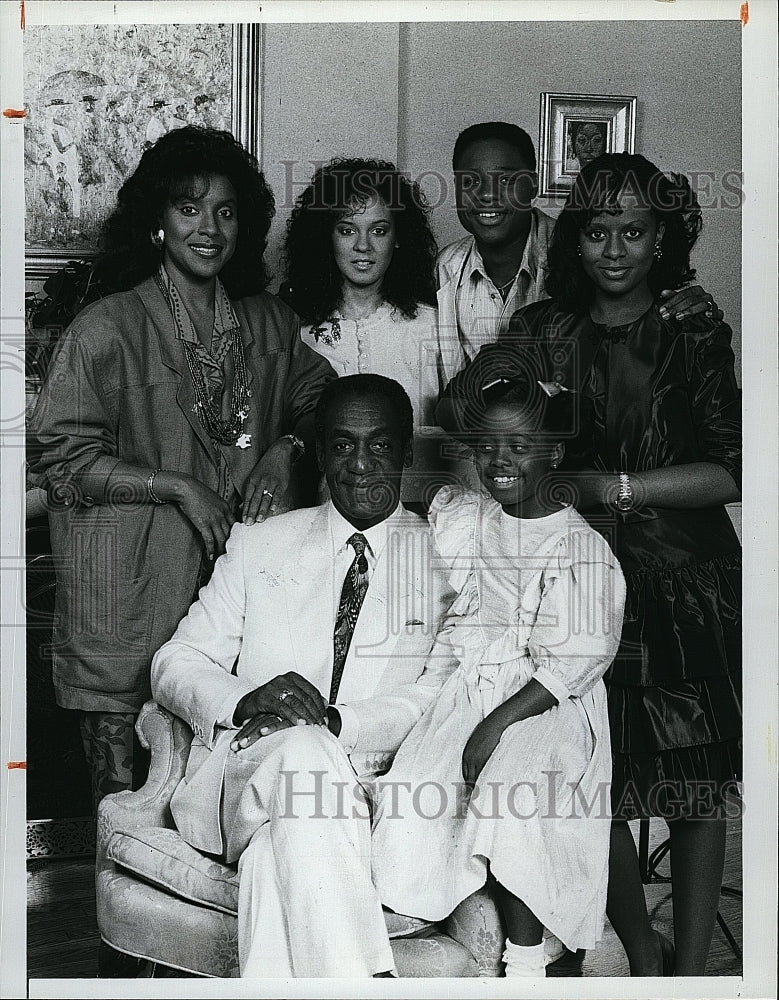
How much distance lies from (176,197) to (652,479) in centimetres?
132

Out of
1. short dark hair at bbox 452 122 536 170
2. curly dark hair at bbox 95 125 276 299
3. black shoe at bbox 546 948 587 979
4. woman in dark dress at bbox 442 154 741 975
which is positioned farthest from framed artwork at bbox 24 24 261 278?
black shoe at bbox 546 948 587 979

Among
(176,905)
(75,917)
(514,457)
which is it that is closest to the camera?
(176,905)

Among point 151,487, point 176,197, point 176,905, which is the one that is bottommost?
point 176,905

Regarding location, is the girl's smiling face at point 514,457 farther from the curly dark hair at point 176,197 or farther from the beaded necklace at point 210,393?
the curly dark hair at point 176,197

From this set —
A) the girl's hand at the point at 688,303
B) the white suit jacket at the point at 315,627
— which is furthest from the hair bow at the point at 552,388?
the white suit jacket at the point at 315,627

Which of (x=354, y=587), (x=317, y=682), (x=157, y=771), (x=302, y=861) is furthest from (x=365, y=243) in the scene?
(x=302, y=861)

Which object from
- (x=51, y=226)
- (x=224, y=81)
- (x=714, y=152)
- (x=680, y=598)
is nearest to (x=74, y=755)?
(x=51, y=226)

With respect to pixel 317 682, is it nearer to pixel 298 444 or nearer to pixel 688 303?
pixel 298 444

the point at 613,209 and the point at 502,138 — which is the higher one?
the point at 502,138

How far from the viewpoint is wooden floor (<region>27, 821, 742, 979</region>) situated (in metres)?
2.60

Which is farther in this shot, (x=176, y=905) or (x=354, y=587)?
(x=354, y=587)

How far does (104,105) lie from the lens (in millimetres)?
2594

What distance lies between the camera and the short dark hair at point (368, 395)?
2.52 m

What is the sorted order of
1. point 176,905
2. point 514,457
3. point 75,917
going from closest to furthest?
1. point 176,905
2. point 514,457
3. point 75,917
